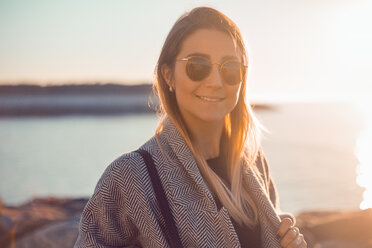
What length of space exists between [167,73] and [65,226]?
10.4 ft

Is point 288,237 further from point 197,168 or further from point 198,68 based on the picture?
point 198,68

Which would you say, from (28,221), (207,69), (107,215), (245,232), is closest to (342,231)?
(28,221)

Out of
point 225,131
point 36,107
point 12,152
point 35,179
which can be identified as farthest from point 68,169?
point 36,107

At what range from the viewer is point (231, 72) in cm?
227

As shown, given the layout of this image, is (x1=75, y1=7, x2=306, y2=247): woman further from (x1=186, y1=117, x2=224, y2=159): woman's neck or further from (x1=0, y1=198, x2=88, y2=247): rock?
(x1=0, y1=198, x2=88, y2=247): rock

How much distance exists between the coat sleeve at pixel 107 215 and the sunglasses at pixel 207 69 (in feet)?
2.14

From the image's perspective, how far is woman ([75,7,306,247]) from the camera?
1.94 metres

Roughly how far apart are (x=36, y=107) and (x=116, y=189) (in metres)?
70.6

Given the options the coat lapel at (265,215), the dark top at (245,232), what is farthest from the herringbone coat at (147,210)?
the coat lapel at (265,215)

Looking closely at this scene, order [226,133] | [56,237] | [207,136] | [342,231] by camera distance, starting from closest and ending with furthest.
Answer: [207,136]
[226,133]
[56,237]
[342,231]

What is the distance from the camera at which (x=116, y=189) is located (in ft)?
6.39

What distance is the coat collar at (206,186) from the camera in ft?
6.84

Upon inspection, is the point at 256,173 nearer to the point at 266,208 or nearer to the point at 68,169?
the point at 266,208

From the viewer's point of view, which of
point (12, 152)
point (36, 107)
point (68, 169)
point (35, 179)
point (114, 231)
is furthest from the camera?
point (36, 107)
